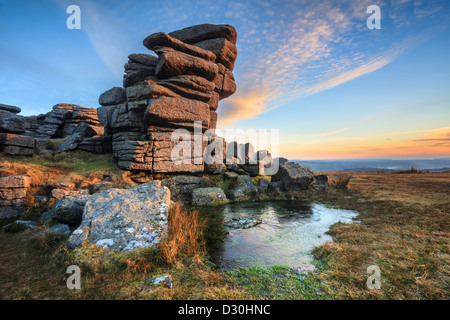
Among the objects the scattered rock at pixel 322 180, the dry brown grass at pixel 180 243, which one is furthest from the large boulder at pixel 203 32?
the dry brown grass at pixel 180 243

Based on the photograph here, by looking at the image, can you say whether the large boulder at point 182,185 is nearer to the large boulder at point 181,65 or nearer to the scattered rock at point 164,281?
the large boulder at point 181,65

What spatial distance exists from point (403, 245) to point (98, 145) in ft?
77.9

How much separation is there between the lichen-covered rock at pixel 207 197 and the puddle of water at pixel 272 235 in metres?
1.42

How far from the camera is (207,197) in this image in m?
15.5

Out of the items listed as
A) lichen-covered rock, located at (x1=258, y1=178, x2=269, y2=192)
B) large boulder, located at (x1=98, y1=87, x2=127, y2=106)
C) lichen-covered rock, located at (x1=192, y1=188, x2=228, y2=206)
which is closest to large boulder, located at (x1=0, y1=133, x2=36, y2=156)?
Answer: large boulder, located at (x1=98, y1=87, x2=127, y2=106)

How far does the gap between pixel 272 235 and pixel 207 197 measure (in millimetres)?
7888

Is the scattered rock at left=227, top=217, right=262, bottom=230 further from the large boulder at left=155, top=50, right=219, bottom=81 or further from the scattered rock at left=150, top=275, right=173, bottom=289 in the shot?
the large boulder at left=155, top=50, right=219, bottom=81

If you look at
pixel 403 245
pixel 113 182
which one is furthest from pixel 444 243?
pixel 113 182

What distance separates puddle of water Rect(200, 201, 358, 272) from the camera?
6.15 metres

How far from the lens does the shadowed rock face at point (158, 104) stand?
1666 centimetres

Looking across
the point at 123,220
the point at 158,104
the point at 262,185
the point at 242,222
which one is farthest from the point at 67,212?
the point at 262,185

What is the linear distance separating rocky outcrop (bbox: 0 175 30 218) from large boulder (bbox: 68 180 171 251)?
4868 mm

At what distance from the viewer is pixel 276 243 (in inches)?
299

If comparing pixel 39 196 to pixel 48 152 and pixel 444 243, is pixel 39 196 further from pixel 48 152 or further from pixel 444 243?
pixel 444 243
